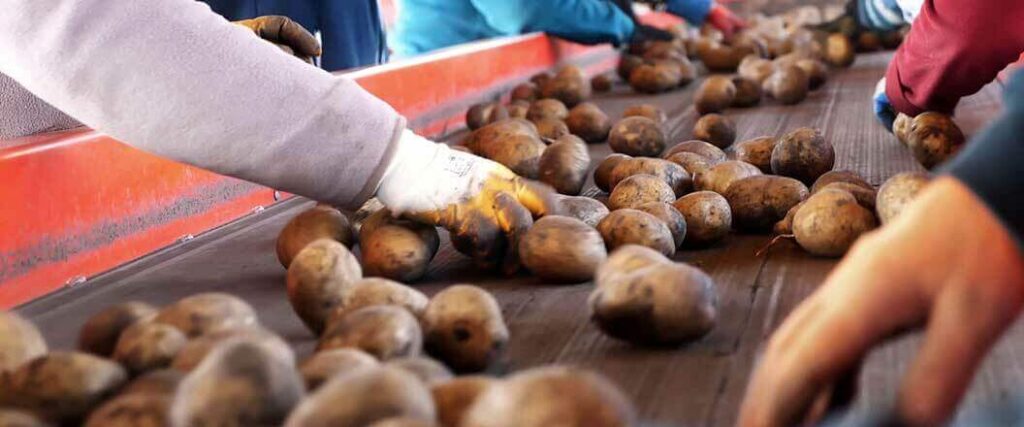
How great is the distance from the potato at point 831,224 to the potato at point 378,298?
67 cm

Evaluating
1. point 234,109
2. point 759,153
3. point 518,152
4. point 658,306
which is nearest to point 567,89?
point 518,152

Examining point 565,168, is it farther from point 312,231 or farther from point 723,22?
point 723,22

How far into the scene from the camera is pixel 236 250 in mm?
2039

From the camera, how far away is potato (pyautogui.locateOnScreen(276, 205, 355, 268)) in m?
1.80

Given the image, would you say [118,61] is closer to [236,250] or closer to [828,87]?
[236,250]

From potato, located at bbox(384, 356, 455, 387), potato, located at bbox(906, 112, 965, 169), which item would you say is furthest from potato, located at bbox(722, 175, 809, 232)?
potato, located at bbox(384, 356, 455, 387)

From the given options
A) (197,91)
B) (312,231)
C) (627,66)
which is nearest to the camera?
(197,91)

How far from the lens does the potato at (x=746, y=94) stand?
140 inches

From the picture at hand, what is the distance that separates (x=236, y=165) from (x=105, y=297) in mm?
320

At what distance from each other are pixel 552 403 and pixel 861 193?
1.10 m

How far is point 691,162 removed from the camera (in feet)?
7.54

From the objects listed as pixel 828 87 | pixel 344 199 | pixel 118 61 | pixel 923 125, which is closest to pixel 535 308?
pixel 344 199

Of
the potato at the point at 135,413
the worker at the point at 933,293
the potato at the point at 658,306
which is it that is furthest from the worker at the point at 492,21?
the worker at the point at 933,293

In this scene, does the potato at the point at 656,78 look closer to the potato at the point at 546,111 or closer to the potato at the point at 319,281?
the potato at the point at 546,111
